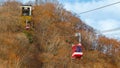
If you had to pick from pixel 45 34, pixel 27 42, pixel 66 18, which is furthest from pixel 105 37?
pixel 27 42

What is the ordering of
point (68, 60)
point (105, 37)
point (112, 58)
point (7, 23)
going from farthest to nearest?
1. point (105, 37)
2. point (112, 58)
3. point (7, 23)
4. point (68, 60)

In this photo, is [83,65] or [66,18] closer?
[83,65]

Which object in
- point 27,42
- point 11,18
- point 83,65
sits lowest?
point 83,65

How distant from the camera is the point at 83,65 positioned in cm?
4488

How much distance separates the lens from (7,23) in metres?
45.3

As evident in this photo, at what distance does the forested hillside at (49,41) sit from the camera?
4156 cm

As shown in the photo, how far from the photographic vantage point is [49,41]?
152 feet

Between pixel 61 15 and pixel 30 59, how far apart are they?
39.7ft

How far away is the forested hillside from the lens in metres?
41.6

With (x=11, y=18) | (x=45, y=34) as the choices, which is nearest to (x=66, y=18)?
(x=45, y=34)

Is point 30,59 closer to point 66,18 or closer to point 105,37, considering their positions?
point 66,18

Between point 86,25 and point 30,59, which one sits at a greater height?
point 86,25

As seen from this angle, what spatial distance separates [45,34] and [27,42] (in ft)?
14.7

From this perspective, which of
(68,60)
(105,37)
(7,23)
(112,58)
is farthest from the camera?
(105,37)
